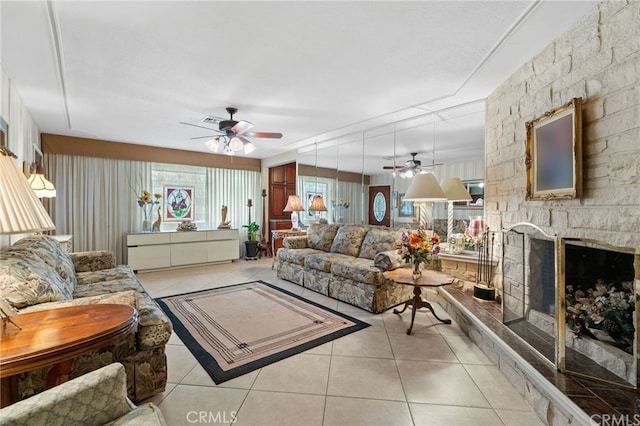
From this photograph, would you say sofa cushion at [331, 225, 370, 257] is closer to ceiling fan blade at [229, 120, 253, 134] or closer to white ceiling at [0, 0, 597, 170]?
Result: white ceiling at [0, 0, 597, 170]

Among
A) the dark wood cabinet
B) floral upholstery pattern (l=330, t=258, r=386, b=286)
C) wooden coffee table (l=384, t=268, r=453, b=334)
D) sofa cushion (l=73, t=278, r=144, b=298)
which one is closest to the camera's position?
sofa cushion (l=73, t=278, r=144, b=298)

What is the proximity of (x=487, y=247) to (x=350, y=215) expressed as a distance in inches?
108

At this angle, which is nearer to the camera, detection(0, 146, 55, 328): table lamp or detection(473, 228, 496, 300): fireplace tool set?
detection(0, 146, 55, 328): table lamp

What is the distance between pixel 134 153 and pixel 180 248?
6.75 ft

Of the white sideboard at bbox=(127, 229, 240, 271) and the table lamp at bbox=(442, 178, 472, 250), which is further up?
the table lamp at bbox=(442, 178, 472, 250)

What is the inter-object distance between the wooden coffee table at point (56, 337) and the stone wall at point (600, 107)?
265cm

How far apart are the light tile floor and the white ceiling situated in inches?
97.7

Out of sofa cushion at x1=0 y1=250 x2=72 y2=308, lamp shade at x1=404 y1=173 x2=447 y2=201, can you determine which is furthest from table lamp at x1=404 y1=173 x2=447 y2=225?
sofa cushion at x1=0 y1=250 x2=72 y2=308

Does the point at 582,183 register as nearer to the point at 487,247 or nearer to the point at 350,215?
the point at 487,247

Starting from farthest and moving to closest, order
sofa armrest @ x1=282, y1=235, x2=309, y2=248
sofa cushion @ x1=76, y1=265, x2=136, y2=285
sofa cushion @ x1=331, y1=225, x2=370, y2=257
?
sofa armrest @ x1=282, y1=235, x2=309, y2=248
sofa cushion @ x1=331, y1=225, x2=370, y2=257
sofa cushion @ x1=76, y1=265, x2=136, y2=285

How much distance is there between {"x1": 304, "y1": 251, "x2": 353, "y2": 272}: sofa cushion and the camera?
13.2 ft

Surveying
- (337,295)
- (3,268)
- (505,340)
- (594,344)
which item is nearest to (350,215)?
(337,295)

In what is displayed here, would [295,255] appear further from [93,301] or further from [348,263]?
[93,301]

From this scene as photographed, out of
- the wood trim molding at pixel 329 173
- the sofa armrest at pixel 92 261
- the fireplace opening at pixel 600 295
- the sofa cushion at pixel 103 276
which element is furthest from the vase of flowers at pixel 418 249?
the sofa armrest at pixel 92 261
